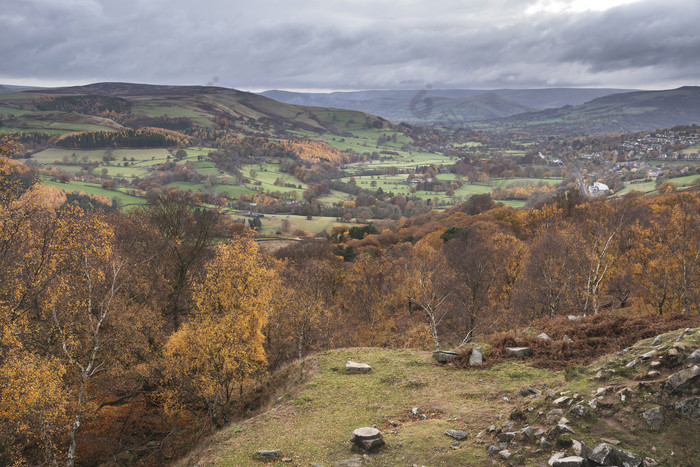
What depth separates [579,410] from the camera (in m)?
11.5

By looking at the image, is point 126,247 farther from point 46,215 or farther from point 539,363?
point 539,363

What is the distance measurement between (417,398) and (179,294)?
26282 millimetres

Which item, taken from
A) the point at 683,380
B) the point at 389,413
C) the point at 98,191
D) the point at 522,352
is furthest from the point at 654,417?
the point at 98,191

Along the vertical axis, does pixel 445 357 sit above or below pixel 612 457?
below

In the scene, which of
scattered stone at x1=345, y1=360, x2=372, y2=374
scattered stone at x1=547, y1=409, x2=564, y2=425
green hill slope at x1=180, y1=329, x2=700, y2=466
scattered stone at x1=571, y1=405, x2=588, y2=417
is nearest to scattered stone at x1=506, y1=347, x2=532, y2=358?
green hill slope at x1=180, y1=329, x2=700, y2=466

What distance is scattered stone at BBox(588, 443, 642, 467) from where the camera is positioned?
9414 mm

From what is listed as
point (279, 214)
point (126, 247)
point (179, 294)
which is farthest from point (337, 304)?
point (279, 214)

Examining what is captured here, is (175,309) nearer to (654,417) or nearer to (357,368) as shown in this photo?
(357,368)

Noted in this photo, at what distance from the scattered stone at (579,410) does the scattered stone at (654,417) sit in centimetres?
142

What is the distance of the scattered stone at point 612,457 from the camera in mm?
9414

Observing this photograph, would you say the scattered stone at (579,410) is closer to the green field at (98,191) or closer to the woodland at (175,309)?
the woodland at (175,309)

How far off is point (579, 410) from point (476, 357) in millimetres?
9068

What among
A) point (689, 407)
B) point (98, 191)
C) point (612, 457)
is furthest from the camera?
point (98, 191)

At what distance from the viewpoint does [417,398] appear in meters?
18.0
